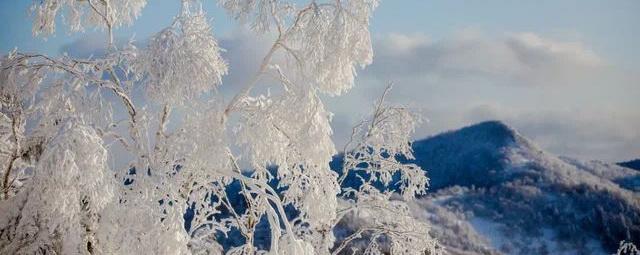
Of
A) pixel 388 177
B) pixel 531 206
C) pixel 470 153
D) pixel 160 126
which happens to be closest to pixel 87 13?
pixel 160 126

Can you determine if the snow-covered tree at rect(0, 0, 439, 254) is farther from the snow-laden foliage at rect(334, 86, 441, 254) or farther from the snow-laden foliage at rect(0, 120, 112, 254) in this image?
the snow-laden foliage at rect(334, 86, 441, 254)

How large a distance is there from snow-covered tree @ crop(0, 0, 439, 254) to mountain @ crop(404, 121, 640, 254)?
73.3 m

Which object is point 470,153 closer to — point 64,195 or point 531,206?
point 531,206

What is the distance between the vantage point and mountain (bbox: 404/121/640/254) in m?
94.2

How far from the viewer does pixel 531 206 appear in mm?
107438

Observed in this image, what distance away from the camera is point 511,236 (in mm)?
99438

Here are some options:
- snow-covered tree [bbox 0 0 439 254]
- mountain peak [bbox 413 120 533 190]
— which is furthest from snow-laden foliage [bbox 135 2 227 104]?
mountain peak [bbox 413 120 533 190]

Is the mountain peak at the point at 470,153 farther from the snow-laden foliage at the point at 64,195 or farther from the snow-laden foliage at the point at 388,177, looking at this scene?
the snow-laden foliage at the point at 64,195

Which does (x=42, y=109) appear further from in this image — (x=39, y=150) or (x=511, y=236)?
(x=511, y=236)

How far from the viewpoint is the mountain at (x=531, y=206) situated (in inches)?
3711

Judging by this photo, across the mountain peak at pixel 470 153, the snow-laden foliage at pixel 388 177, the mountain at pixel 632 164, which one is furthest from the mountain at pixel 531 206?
the snow-laden foliage at pixel 388 177

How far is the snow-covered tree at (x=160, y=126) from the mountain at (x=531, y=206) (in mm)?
73261

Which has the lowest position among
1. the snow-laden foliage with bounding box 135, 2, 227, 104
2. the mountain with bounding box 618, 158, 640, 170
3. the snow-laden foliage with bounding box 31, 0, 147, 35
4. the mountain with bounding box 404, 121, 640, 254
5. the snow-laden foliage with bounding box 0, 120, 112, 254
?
the snow-laden foliage with bounding box 0, 120, 112, 254

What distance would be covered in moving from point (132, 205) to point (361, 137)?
5.10 metres
